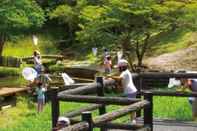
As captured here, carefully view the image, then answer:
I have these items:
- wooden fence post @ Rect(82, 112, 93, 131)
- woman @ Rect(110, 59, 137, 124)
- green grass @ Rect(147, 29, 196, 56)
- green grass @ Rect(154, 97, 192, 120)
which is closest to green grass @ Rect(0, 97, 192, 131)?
green grass @ Rect(154, 97, 192, 120)

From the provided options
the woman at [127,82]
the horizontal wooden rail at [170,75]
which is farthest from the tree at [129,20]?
the horizontal wooden rail at [170,75]

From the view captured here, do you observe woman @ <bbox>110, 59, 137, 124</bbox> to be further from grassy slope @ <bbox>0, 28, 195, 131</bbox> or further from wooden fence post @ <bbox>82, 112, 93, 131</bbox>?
wooden fence post @ <bbox>82, 112, 93, 131</bbox>

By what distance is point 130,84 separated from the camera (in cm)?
981

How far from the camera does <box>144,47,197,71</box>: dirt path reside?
2564 centimetres

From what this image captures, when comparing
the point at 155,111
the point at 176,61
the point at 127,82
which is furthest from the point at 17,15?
the point at 127,82

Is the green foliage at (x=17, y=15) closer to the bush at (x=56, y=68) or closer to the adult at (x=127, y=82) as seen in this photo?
the bush at (x=56, y=68)

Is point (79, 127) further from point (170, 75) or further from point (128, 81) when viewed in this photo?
point (128, 81)

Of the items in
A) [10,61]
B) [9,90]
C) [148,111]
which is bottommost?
[9,90]

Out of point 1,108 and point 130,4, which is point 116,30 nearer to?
point 130,4

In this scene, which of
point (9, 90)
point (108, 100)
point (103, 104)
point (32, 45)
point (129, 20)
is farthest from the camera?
point (32, 45)

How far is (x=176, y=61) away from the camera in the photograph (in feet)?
86.8

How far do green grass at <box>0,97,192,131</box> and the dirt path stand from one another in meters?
6.93

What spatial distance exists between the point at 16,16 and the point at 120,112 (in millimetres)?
22699

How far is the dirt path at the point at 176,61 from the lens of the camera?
25.6m
